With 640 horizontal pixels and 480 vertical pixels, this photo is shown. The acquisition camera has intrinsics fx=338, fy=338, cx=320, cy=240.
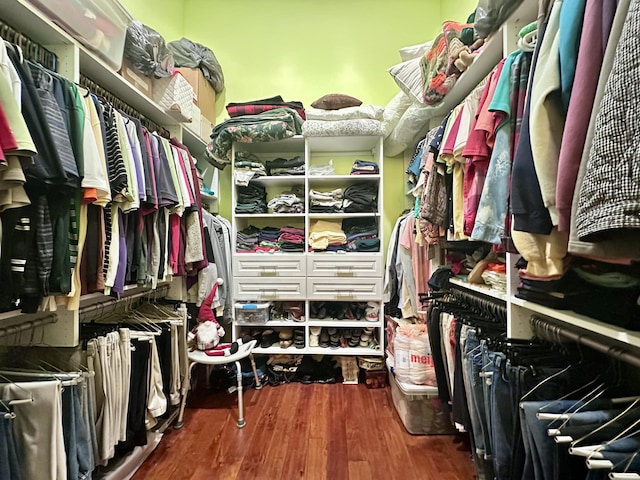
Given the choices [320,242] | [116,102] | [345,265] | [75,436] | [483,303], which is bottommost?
[75,436]

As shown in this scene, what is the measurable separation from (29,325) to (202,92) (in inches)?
82.2

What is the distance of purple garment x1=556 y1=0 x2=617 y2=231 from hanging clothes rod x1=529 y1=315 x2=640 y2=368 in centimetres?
43

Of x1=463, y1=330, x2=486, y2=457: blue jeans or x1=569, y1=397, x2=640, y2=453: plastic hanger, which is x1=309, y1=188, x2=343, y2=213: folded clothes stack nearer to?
x1=463, y1=330, x2=486, y2=457: blue jeans

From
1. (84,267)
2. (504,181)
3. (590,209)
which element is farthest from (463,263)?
(84,267)

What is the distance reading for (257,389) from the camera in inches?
98.1

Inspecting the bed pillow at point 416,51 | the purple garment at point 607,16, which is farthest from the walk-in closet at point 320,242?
the bed pillow at point 416,51

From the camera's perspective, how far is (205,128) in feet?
8.96

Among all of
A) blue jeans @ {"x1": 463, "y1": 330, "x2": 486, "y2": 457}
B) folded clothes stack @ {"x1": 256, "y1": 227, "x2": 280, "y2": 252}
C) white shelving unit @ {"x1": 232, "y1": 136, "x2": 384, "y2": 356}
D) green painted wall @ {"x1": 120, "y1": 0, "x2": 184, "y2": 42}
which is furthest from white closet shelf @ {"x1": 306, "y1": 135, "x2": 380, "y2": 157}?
blue jeans @ {"x1": 463, "y1": 330, "x2": 486, "y2": 457}

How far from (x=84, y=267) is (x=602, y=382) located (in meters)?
1.72

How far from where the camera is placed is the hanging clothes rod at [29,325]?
1143 millimetres

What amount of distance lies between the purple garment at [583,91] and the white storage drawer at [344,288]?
6.19 feet

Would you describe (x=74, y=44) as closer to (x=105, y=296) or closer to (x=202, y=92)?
(x=105, y=296)

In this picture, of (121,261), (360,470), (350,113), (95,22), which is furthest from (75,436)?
(350,113)

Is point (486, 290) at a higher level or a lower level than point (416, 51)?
lower
